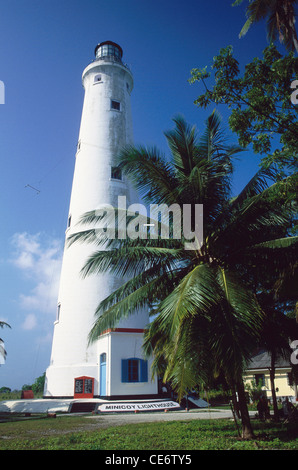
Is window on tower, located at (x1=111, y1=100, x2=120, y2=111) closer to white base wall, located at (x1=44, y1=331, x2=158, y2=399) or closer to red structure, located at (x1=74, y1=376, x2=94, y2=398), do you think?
white base wall, located at (x1=44, y1=331, x2=158, y2=399)

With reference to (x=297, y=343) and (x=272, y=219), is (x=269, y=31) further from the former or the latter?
(x=297, y=343)

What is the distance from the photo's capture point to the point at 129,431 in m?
10.1

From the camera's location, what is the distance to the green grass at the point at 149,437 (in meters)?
8.03

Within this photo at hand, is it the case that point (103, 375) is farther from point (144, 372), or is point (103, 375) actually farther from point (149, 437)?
point (149, 437)

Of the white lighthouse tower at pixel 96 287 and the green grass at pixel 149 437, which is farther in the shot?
the white lighthouse tower at pixel 96 287

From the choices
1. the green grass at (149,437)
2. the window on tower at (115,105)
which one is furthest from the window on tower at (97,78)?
the green grass at (149,437)

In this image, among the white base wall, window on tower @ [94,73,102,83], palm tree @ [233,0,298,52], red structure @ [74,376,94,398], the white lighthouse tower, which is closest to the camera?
palm tree @ [233,0,298,52]

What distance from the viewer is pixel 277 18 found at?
475 inches

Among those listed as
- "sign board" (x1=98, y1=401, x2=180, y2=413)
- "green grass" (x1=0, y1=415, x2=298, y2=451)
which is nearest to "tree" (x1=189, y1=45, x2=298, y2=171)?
"green grass" (x1=0, y1=415, x2=298, y2=451)

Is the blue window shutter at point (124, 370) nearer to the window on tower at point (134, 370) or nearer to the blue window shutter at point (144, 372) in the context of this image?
→ the window on tower at point (134, 370)

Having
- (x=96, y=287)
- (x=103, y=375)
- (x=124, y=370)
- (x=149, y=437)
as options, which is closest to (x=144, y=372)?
(x=124, y=370)

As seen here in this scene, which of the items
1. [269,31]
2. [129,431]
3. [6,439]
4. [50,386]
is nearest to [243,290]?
[129,431]

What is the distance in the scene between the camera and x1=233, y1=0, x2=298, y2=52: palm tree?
11.6m

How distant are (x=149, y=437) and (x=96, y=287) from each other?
1127 centimetres
